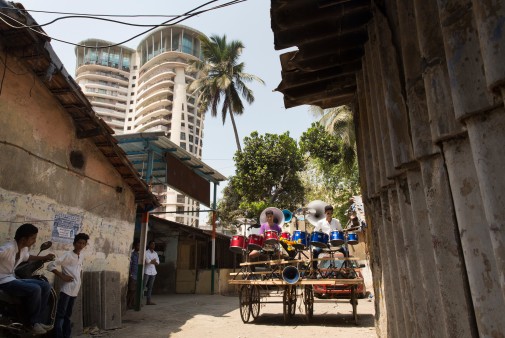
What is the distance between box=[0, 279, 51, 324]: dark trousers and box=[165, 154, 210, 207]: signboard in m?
7.10

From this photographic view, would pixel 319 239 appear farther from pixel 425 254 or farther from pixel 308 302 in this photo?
pixel 425 254

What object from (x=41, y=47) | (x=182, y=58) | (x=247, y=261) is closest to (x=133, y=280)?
(x=247, y=261)

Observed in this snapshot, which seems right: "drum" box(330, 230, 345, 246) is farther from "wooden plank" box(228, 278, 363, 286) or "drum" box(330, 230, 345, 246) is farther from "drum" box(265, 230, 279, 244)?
"drum" box(265, 230, 279, 244)

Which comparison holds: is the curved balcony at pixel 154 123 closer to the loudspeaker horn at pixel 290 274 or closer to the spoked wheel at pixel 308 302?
the spoked wheel at pixel 308 302

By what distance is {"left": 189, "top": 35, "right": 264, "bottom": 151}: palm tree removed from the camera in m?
27.0

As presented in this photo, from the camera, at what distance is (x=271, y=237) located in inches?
308

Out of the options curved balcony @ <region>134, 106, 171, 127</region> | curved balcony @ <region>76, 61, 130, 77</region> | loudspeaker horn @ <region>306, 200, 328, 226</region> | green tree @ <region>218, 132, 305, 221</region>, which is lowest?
loudspeaker horn @ <region>306, 200, 328, 226</region>

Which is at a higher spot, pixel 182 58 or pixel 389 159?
pixel 182 58

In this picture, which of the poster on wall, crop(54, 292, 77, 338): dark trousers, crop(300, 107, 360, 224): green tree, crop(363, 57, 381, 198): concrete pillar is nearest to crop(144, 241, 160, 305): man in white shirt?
the poster on wall

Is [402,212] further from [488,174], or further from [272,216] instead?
[272,216]

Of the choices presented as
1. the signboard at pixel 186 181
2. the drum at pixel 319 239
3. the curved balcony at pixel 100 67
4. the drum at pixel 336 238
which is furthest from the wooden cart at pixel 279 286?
the curved balcony at pixel 100 67

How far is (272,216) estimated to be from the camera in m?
8.42

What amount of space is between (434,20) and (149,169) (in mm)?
9724

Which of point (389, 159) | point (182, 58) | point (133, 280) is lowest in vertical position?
point (133, 280)
